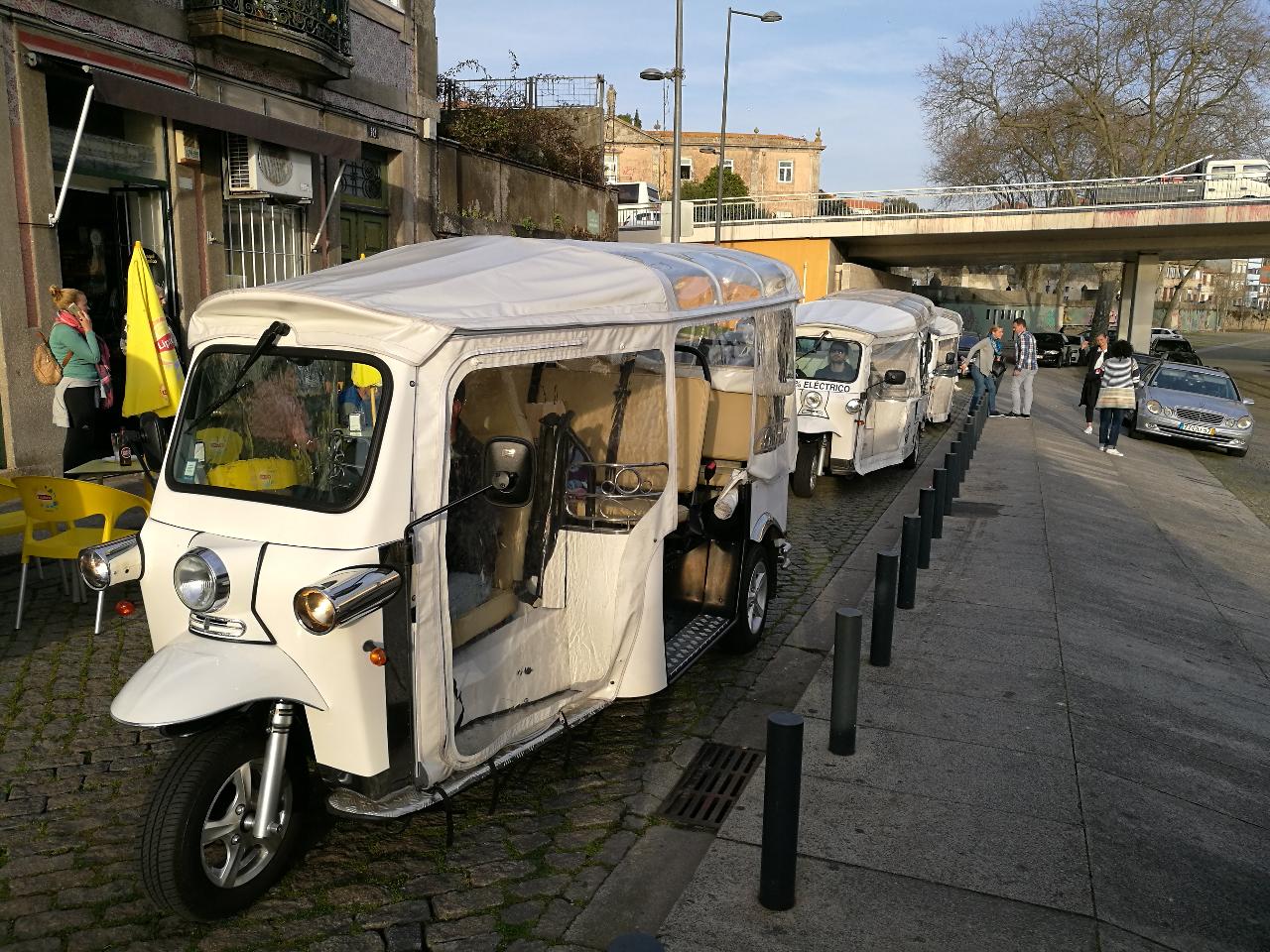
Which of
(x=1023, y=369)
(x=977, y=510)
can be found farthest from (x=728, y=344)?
(x=1023, y=369)

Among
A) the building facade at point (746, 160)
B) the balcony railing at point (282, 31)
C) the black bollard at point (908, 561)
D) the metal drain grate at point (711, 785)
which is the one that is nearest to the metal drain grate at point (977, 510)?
the black bollard at point (908, 561)

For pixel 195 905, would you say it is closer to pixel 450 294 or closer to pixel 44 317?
pixel 450 294

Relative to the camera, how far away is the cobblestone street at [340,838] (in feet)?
12.0

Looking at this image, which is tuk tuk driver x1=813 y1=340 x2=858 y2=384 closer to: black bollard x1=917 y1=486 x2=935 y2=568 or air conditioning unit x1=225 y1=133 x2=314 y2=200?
black bollard x1=917 y1=486 x2=935 y2=568

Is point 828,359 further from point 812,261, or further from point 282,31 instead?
point 812,261

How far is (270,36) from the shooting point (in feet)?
39.1

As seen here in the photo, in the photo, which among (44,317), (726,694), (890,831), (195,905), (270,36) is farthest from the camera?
(270,36)

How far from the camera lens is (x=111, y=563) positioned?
3.92m

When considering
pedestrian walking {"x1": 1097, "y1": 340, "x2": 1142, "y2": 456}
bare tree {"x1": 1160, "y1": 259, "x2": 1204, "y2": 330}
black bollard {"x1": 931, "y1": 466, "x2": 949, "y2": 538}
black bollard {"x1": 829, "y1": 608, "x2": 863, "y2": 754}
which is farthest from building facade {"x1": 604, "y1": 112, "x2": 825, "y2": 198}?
black bollard {"x1": 829, "y1": 608, "x2": 863, "y2": 754}

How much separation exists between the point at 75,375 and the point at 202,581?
5648 millimetres

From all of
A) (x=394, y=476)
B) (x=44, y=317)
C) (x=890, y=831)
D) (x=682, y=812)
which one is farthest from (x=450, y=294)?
(x=44, y=317)

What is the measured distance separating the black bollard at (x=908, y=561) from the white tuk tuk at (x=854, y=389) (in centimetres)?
393

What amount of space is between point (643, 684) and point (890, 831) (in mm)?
1310

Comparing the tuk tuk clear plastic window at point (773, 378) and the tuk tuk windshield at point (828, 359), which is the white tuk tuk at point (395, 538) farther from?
the tuk tuk windshield at point (828, 359)
